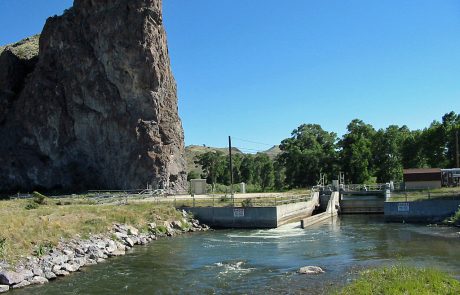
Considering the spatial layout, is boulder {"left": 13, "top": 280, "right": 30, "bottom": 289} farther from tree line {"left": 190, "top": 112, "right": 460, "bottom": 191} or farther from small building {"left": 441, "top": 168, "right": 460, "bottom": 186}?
tree line {"left": 190, "top": 112, "right": 460, "bottom": 191}

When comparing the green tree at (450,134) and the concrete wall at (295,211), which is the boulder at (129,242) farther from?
the green tree at (450,134)

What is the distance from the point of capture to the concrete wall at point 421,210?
47.2 meters

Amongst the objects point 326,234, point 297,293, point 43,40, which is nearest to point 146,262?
point 297,293

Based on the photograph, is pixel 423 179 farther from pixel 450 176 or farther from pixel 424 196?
pixel 424 196

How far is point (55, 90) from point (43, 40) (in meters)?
11.9

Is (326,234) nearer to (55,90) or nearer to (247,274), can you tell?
(247,274)

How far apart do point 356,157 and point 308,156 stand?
11343 millimetres

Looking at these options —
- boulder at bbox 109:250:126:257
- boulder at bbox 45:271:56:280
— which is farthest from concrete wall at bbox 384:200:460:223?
boulder at bbox 45:271:56:280

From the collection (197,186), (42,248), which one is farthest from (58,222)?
(197,186)

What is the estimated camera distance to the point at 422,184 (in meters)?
67.9

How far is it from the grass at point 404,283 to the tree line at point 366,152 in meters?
74.9

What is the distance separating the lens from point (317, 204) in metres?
64.3

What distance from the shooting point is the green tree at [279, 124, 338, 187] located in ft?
330

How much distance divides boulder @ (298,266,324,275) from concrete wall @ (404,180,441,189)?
160 feet
